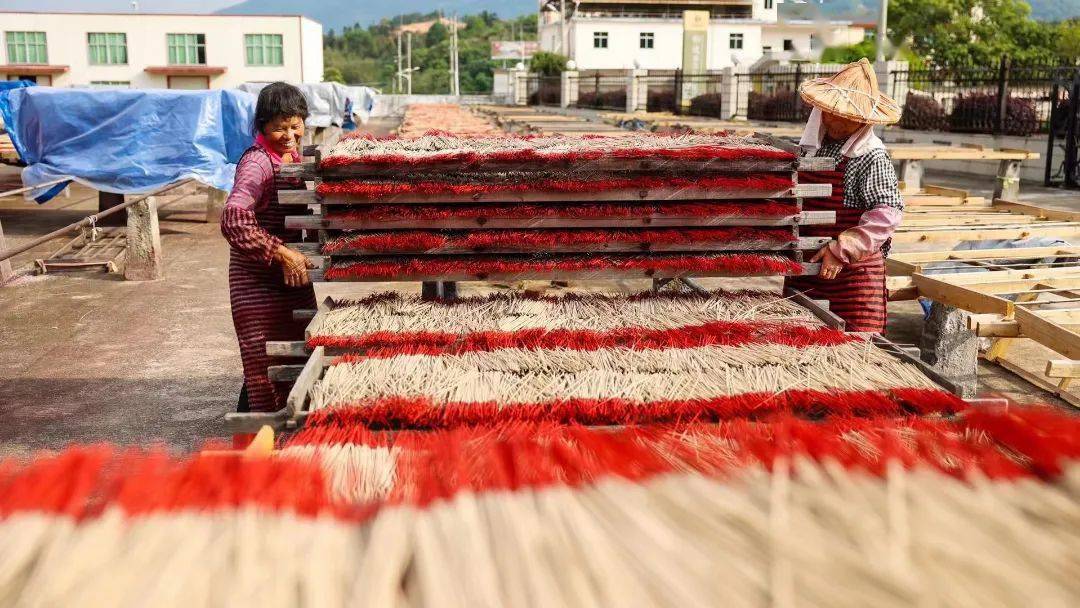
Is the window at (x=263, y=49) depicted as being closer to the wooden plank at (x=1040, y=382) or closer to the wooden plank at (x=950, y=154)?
the wooden plank at (x=950, y=154)

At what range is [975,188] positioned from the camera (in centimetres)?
1616

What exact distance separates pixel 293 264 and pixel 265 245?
14cm

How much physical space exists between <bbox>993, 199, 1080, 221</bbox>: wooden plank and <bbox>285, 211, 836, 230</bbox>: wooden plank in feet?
19.5

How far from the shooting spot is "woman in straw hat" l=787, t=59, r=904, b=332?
11.6 ft

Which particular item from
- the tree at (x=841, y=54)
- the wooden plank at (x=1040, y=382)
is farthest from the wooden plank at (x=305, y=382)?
the tree at (x=841, y=54)

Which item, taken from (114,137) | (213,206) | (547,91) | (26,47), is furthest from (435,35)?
(114,137)

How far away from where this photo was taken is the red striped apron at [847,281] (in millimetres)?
3805

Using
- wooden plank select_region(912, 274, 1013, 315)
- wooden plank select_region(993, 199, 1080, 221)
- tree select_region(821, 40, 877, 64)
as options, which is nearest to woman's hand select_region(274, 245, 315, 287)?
wooden plank select_region(912, 274, 1013, 315)

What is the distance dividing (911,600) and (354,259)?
243cm

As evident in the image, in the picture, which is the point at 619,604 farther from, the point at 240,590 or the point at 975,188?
the point at 975,188

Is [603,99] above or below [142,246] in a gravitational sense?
above

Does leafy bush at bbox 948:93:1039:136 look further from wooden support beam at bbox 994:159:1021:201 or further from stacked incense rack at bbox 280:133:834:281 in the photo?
stacked incense rack at bbox 280:133:834:281

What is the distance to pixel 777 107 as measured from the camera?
80.6 ft

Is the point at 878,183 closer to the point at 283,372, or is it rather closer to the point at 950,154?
the point at 283,372
